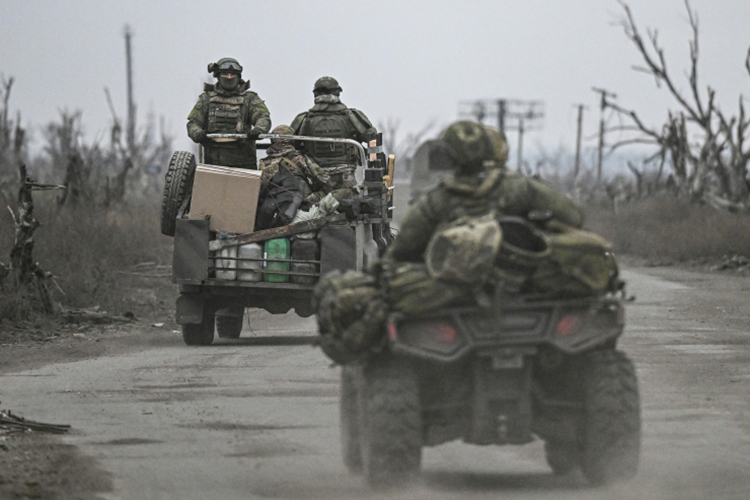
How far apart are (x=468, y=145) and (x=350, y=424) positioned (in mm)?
1692

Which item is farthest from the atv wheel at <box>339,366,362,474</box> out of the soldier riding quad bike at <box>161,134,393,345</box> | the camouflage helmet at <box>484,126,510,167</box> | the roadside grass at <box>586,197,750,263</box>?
the roadside grass at <box>586,197,750,263</box>

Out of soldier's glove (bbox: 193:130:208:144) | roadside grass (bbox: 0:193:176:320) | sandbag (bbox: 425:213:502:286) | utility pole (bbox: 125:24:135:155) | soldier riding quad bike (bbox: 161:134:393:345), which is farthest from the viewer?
utility pole (bbox: 125:24:135:155)

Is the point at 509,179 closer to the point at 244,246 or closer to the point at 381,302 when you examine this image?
the point at 381,302

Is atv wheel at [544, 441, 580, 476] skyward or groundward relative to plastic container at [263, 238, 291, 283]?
groundward

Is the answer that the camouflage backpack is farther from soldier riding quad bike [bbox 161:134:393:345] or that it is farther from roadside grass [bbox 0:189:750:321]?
roadside grass [bbox 0:189:750:321]

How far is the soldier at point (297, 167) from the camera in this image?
52.7ft

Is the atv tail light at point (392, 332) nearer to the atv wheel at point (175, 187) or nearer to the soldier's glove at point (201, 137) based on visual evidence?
the atv wheel at point (175, 187)

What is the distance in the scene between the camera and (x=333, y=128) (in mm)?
16578

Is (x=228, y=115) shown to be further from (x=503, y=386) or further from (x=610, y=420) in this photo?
(x=610, y=420)

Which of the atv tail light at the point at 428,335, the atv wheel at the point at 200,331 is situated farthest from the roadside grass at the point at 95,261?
the atv tail light at the point at 428,335

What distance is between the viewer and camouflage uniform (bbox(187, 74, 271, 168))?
16422 millimetres

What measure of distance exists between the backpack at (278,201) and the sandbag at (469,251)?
8795 mm

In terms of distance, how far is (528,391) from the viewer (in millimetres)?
6812

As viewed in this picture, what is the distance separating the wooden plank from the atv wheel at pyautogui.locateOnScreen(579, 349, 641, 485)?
27.7 feet
